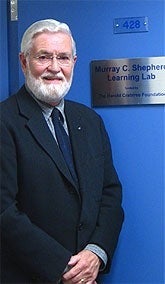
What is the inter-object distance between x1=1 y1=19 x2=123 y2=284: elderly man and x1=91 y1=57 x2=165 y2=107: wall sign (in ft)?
0.67

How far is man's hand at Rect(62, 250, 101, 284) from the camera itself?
4.74 feet

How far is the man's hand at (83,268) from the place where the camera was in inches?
56.8

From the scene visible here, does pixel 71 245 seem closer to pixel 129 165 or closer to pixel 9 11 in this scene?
pixel 129 165

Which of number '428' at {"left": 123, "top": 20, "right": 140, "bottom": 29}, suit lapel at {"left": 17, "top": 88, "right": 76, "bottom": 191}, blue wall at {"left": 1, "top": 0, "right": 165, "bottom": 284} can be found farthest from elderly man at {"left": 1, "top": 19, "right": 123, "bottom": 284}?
number '428' at {"left": 123, "top": 20, "right": 140, "bottom": 29}

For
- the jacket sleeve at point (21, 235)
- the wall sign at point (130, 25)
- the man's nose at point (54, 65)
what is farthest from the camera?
the wall sign at point (130, 25)

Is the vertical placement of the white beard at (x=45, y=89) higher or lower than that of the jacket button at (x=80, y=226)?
higher

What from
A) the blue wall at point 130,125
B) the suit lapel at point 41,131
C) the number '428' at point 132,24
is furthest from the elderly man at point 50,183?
the number '428' at point 132,24

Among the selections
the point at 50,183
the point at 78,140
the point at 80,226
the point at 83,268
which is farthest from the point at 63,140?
the point at 83,268

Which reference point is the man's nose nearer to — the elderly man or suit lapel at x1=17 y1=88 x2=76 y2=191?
the elderly man

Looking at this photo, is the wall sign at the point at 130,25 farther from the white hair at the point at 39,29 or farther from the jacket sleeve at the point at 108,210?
the jacket sleeve at the point at 108,210

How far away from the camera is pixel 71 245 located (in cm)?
151

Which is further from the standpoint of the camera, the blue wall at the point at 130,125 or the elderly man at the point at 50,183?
the blue wall at the point at 130,125

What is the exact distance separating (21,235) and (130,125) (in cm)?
65

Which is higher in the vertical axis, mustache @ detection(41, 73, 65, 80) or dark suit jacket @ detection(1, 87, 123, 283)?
mustache @ detection(41, 73, 65, 80)
